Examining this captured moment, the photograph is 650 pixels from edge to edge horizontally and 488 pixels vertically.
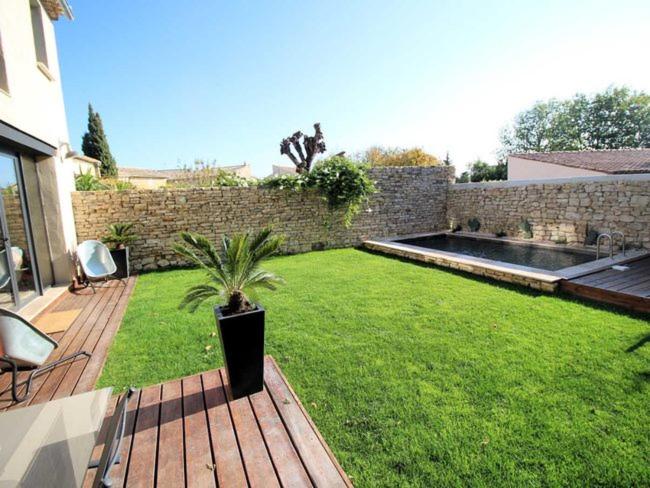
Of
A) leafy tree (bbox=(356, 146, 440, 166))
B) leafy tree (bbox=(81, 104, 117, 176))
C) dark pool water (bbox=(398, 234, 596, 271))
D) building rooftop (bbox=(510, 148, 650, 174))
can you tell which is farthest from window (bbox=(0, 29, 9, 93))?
leafy tree (bbox=(81, 104, 117, 176))

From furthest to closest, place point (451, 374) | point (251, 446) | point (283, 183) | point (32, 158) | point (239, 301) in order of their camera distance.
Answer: point (283, 183) → point (32, 158) → point (451, 374) → point (239, 301) → point (251, 446)

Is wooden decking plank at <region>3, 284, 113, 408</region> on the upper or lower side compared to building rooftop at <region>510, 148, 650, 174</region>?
lower

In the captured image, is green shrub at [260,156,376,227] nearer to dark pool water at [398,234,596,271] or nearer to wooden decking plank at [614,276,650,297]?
dark pool water at [398,234,596,271]

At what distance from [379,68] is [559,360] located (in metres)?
14.0

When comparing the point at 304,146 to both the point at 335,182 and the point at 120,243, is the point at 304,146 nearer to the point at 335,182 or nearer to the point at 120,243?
the point at 335,182

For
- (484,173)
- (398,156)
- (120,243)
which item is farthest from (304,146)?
(484,173)

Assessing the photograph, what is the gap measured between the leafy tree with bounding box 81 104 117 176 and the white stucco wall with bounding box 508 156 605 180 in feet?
118

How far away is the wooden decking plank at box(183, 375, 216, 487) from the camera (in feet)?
6.33

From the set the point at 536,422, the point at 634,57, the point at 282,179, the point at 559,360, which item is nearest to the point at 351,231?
the point at 282,179

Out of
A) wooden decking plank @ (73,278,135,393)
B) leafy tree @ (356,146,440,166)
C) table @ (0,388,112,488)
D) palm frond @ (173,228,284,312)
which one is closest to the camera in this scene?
table @ (0,388,112,488)

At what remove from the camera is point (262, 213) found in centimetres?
1043

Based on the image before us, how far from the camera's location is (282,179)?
34.6 feet

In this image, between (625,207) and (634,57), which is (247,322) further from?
(634,57)

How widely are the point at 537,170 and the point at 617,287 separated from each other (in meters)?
20.5
